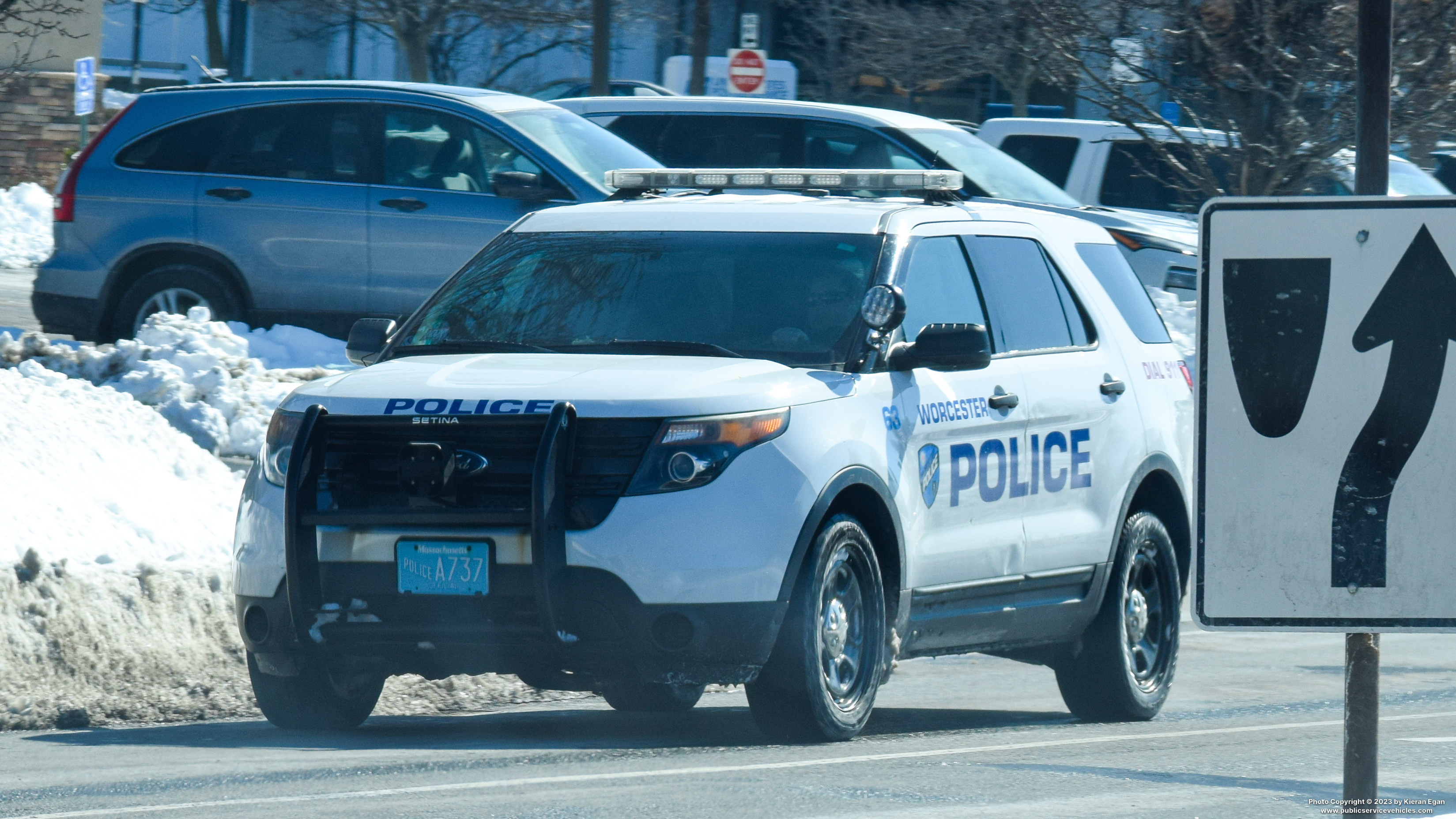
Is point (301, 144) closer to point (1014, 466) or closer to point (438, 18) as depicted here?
point (1014, 466)

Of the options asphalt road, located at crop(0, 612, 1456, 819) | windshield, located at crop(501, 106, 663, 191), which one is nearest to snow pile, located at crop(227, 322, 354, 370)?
windshield, located at crop(501, 106, 663, 191)

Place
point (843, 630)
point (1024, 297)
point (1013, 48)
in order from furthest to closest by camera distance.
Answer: point (1013, 48) < point (1024, 297) < point (843, 630)

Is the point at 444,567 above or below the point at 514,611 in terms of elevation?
above

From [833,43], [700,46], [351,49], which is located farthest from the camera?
[351,49]

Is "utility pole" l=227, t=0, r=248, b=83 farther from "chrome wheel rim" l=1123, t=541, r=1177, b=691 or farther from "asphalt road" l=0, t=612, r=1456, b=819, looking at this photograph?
"asphalt road" l=0, t=612, r=1456, b=819

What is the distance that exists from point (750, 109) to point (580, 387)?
9.53 m

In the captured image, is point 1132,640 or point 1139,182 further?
point 1139,182

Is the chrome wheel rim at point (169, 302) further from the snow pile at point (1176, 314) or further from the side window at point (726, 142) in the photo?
the snow pile at point (1176, 314)

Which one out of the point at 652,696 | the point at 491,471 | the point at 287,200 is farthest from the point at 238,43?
the point at 491,471

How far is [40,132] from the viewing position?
31.1m

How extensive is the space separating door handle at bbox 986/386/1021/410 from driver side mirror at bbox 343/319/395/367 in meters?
2.05

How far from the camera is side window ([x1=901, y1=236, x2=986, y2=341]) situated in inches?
290

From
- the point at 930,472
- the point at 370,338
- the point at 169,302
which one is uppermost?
the point at 370,338

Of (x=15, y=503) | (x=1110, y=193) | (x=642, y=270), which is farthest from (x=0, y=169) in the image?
(x=642, y=270)
